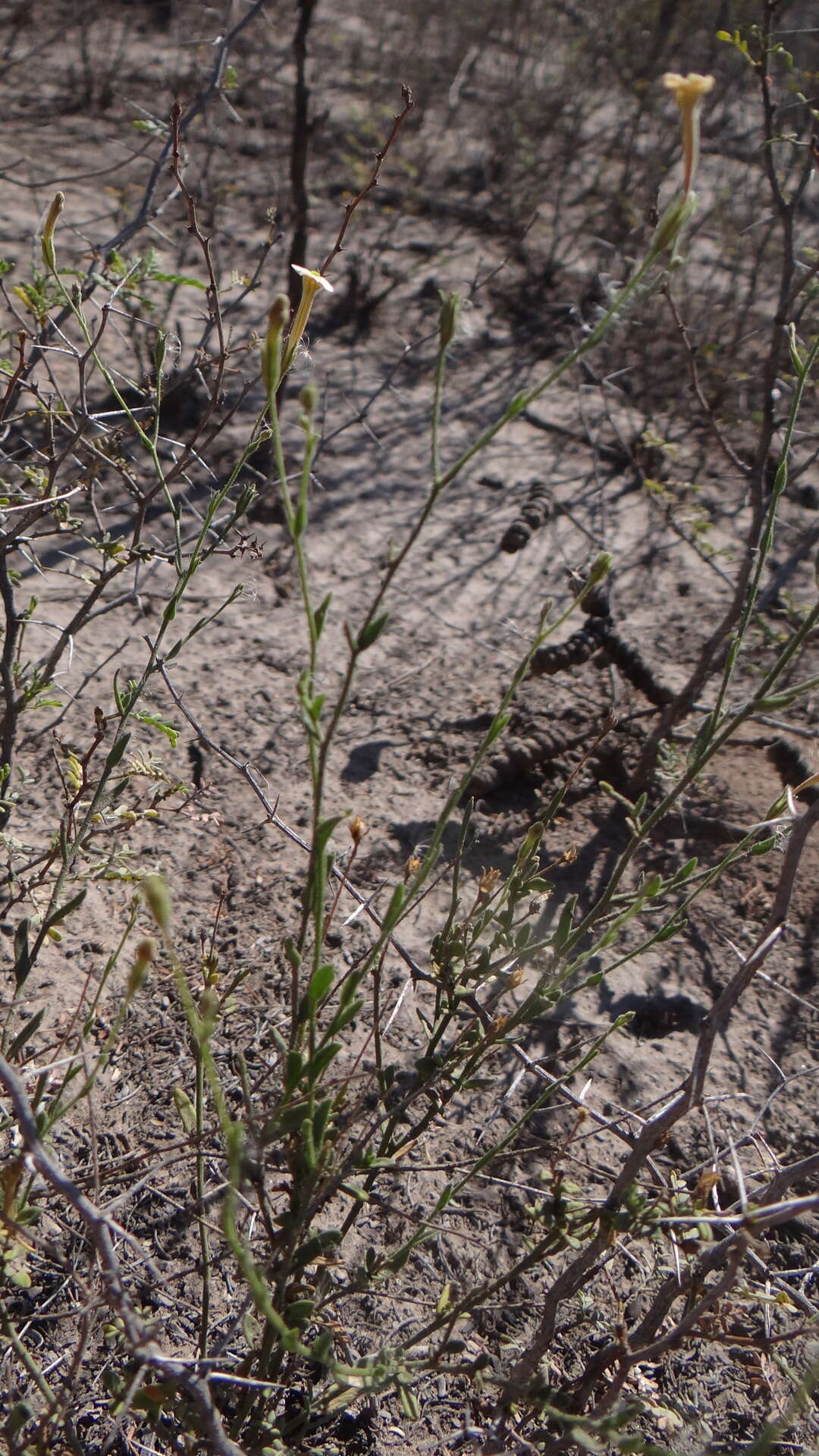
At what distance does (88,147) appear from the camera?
4652 millimetres

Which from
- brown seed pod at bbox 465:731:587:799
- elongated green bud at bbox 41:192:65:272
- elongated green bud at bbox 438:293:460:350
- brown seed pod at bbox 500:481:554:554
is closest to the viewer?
elongated green bud at bbox 438:293:460:350

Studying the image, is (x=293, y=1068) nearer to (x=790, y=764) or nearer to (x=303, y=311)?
(x=303, y=311)

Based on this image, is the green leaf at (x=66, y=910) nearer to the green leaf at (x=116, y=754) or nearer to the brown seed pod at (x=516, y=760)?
the green leaf at (x=116, y=754)

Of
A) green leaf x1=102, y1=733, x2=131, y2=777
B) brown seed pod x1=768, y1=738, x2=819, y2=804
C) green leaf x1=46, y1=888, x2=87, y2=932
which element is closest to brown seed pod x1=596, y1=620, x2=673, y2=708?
brown seed pod x1=768, y1=738, x2=819, y2=804

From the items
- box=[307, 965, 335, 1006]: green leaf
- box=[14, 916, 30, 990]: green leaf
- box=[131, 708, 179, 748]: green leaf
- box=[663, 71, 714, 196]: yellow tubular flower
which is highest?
box=[663, 71, 714, 196]: yellow tubular flower

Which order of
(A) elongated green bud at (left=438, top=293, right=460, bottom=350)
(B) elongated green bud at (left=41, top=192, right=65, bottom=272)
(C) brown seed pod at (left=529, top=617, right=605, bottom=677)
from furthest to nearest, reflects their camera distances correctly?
(C) brown seed pod at (left=529, top=617, right=605, bottom=677) < (B) elongated green bud at (left=41, top=192, right=65, bottom=272) < (A) elongated green bud at (left=438, top=293, right=460, bottom=350)

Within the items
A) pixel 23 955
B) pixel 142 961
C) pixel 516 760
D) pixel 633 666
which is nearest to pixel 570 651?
pixel 633 666

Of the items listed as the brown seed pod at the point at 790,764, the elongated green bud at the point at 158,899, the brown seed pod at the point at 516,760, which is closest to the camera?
the elongated green bud at the point at 158,899

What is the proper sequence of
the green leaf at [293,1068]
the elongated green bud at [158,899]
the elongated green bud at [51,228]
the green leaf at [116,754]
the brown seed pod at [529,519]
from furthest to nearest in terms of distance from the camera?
the brown seed pod at [529,519], the green leaf at [116,754], the elongated green bud at [51,228], the green leaf at [293,1068], the elongated green bud at [158,899]

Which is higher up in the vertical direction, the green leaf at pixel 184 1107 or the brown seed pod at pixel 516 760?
the green leaf at pixel 184 1107

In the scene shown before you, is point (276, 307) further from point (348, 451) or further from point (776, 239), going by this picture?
point (776, 239)

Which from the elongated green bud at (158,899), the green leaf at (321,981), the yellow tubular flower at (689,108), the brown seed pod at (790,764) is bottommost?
the brown seed pod at (790,764)

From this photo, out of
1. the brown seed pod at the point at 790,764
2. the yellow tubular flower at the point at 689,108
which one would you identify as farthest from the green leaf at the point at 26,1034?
the brown seed pod at the point at 790,764

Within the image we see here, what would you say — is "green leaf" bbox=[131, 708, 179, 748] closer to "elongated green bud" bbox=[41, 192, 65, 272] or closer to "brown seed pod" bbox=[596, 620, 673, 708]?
"elongated green bud" bbox=[41, 192, 65, 272]
